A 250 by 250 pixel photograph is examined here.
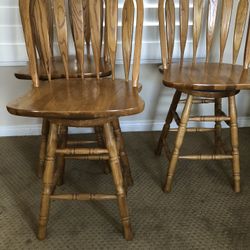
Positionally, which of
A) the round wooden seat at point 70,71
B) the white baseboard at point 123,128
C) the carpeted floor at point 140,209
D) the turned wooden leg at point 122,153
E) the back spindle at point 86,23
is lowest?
the white baseboard at point 123,128

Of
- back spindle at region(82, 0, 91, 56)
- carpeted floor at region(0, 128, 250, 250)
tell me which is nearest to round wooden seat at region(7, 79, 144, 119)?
back spindle at region(82, 0, 91, 56)

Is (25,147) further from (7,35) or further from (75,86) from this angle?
(75,86)

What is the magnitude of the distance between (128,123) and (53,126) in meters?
0.90

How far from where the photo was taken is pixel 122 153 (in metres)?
1.14

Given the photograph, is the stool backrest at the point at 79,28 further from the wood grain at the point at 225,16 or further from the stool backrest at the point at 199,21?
the wood grain at the point at 225,16

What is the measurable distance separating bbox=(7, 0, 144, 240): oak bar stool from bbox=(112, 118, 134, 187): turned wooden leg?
135 millimetres

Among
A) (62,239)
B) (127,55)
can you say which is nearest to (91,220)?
(62,239)

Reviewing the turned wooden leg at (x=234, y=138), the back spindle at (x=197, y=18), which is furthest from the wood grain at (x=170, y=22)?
the turned wooden leg at (x=234, y=138)

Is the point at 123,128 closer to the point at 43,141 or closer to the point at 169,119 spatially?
the point at 169,119

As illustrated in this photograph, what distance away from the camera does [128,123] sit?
1.76 metres

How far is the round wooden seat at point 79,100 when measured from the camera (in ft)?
2.53

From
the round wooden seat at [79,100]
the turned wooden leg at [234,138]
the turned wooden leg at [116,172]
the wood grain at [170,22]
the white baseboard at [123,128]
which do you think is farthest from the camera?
the white baseboard at [123,128]

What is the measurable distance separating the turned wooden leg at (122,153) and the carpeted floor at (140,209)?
5 centimetres

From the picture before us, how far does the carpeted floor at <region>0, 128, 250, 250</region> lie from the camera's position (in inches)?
37.7
